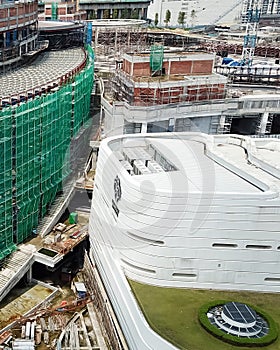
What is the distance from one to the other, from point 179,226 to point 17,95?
642 inches

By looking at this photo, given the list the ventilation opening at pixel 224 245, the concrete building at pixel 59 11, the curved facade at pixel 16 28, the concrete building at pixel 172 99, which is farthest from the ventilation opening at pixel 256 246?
the concrete building at pixel 59 11

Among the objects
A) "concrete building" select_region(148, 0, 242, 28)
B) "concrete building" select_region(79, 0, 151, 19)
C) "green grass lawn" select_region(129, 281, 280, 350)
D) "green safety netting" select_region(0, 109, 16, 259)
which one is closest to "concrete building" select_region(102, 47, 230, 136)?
"green safety netting" select_region(0, 109, 16, 259)

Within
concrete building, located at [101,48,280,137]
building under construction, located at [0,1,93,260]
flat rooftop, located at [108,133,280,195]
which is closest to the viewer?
flat rooftop, located at [108,133,280,195]

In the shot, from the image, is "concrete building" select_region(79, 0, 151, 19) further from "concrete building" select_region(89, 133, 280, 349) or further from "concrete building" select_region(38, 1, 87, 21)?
"concrete building" select_region(89, 133, 280, 349)

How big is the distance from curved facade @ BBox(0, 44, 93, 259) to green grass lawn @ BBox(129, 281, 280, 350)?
464 inches

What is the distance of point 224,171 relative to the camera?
30047mm

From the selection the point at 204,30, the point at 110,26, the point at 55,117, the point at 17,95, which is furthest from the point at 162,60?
the point at 204,30

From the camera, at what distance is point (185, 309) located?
2500 centimetres

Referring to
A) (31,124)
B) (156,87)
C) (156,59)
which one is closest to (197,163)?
(31,124)

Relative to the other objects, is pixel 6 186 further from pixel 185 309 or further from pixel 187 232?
pixel 185 309

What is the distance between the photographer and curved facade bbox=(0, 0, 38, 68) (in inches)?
1662

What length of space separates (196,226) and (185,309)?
14.1 feet

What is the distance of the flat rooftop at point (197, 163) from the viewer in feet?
89.7

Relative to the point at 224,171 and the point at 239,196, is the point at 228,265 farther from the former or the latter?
the point at 224,171
